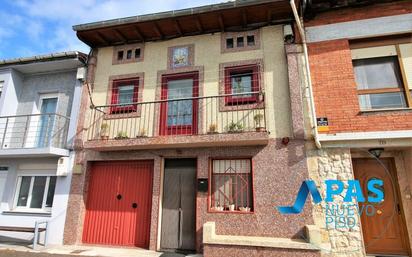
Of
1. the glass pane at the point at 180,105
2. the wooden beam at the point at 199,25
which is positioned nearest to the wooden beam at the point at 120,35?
the glass pane at the point at 180,105

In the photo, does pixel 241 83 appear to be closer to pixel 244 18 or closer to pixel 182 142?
pixel 244 18

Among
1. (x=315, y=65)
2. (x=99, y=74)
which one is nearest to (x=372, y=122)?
(x=315, y=65)

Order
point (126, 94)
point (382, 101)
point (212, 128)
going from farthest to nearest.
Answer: point (126, 94) < point (212, 128) < point (382, 101)

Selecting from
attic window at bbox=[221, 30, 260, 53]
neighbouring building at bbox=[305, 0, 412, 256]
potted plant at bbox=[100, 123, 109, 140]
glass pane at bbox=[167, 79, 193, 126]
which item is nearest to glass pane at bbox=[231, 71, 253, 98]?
attic window at bbox=[221, 30, 260, 53]

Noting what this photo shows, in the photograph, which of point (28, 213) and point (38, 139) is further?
point (38, 139)

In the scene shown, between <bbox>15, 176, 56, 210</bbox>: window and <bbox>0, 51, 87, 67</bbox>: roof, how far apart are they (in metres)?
4.08

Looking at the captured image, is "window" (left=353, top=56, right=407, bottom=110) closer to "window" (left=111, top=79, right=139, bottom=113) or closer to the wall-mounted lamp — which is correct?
the wall-mounted lamp

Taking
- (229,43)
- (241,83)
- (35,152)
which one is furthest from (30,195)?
(229,43)

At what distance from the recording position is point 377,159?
5898 millimetres

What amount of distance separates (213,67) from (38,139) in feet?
21.8

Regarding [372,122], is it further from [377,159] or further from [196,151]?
[196,151]

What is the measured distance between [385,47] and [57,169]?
10.1 m

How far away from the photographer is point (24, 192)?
765cm

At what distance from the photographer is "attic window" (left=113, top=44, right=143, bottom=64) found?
309 inches
